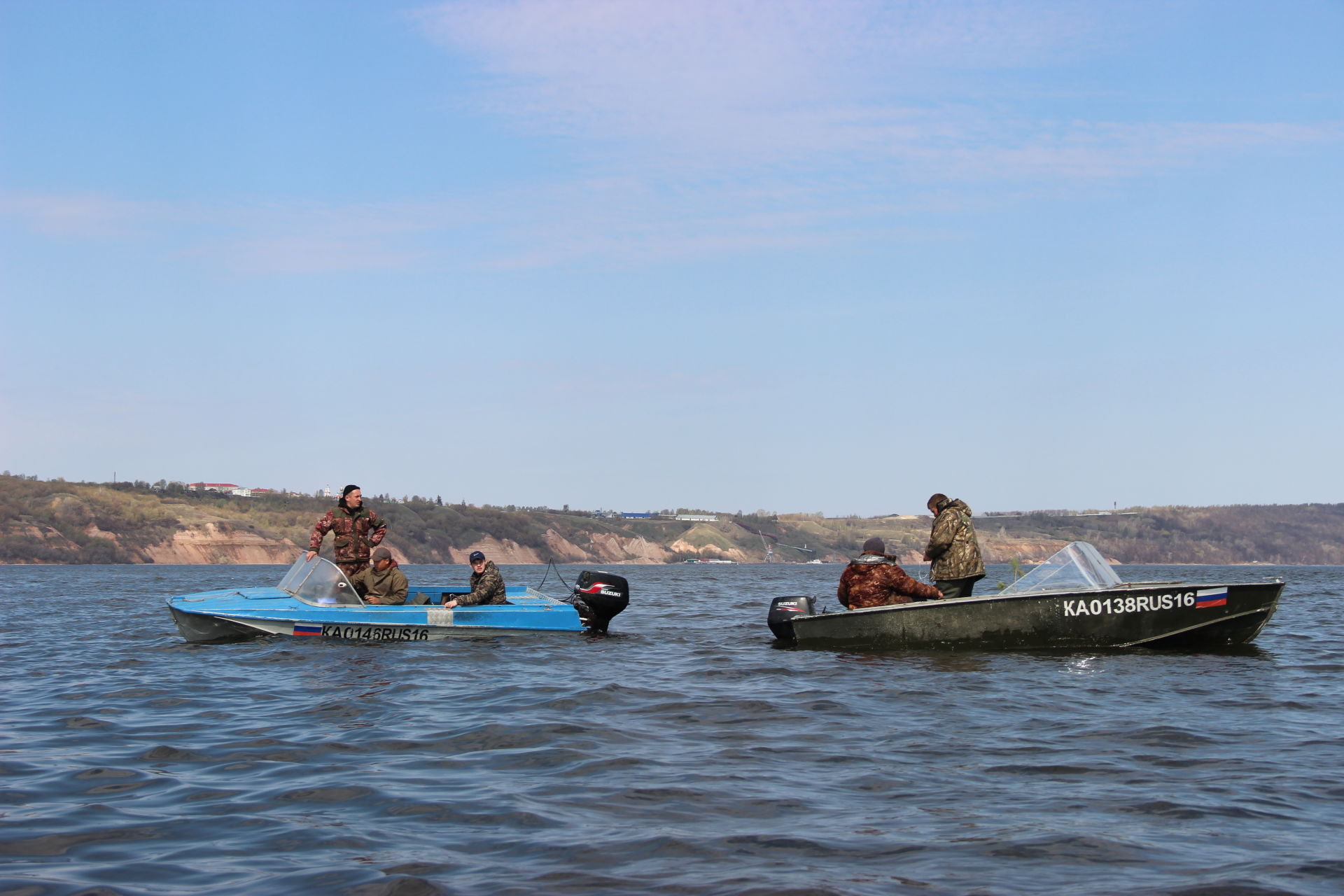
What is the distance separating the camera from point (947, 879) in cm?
533

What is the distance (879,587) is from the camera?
15656 mm

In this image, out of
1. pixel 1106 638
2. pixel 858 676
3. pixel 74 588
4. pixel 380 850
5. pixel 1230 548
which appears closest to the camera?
pixel 380 850

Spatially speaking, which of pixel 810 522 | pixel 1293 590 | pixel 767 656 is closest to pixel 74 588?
pixel 767 656

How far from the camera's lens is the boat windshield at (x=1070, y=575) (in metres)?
15.1

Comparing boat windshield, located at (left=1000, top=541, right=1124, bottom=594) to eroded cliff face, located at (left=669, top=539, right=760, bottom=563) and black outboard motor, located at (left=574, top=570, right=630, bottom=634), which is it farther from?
eroded cliff face, located at (left=669, top=539, right=760, bottom=563)

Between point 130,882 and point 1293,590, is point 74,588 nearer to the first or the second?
point 130,882

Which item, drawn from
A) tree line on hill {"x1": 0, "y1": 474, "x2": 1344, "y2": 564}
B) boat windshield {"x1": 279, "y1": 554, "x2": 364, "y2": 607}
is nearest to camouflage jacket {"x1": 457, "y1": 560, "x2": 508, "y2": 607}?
boat windshield {"x1": 279, "y1": 554, "x2": 364, "y2": 607}

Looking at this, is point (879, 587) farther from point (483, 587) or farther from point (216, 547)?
point (216, 547)

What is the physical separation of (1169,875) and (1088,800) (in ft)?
5.10

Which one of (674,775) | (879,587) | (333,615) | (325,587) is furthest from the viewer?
(325,587)

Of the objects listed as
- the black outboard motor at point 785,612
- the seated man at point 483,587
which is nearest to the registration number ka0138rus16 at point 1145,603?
the black outboard motor at point 785,612

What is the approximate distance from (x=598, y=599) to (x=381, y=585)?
139 inches

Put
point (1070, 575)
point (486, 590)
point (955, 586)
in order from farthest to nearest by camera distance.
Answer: point (486, 590), point (955, 586), point (1070, 575)

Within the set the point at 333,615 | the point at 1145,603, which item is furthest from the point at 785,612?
the point at 333,615
